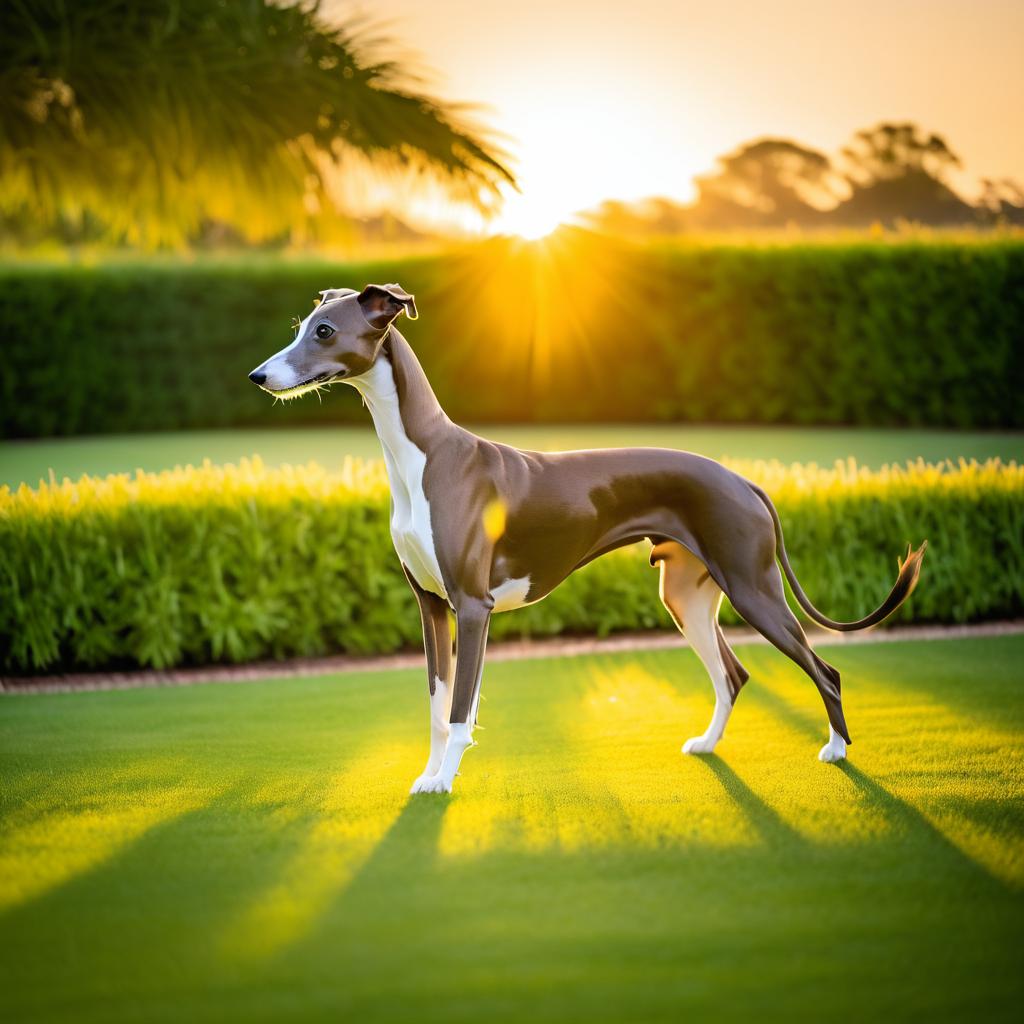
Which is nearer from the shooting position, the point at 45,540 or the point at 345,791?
the point at 345,791

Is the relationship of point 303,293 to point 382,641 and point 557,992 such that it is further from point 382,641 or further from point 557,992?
point 557,992

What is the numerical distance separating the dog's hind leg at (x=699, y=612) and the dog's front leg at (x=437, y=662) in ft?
3.22

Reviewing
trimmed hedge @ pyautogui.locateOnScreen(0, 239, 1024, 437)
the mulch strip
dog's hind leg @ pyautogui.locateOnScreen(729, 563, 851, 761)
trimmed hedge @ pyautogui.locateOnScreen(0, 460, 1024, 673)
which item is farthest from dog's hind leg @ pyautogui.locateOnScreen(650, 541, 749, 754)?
trimmed hedge @ pyautogui.locateOnScreen(0, 239, 1024, 437)

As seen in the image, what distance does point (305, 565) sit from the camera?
726 centimetres

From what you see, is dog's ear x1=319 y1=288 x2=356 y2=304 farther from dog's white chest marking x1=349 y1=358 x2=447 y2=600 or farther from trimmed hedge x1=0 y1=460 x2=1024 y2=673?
trimmed hedge x1=0 y1=460 x2=1024 y2=673

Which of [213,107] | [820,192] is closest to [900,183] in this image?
[820,192]

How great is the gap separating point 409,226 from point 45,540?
463 centimetres

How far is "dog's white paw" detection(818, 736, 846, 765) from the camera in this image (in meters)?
4.70

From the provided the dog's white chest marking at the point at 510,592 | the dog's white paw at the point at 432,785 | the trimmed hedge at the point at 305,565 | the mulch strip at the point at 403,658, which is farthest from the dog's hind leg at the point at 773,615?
the trimmed hedge at the point at 305,565

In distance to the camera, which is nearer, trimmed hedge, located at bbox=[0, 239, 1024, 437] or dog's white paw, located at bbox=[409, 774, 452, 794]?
dog's white paw, located at bbox=[409, 774, 452, 794]

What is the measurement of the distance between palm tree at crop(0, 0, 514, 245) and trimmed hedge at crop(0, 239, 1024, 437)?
316 inches

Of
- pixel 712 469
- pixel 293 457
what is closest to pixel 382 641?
pixel 712 469

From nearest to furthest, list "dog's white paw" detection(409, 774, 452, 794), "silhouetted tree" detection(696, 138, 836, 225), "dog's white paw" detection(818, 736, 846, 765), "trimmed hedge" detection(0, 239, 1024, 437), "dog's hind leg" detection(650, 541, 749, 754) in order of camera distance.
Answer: "dog's white paw" detection(409, 774, 452, 794), "dog's white paw" detection(818, 736, 846, 765), "dog's hind leg" detection(650, 541, 749, 754), "trimmed hedge" detection(0, 239, 1024, 437), "silhouetted tree" detection(696, 138, 836, 225)

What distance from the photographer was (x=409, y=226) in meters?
10.2
